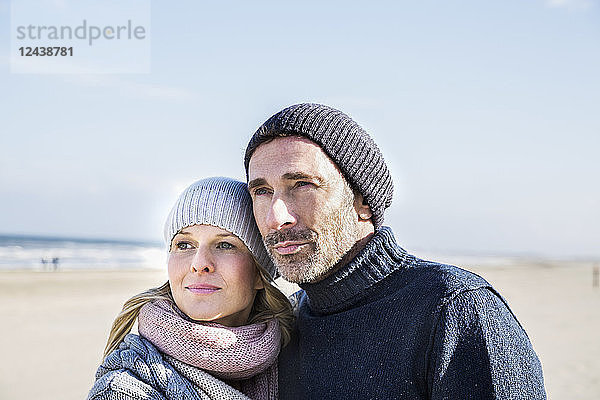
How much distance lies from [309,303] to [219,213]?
561 mm

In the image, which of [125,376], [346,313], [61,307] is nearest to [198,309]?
[125,376]

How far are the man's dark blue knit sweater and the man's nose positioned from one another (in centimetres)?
29

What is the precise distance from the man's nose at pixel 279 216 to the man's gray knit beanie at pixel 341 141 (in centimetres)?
28

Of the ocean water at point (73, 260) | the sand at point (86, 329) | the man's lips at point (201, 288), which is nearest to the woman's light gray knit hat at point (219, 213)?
the man's lips at point (201, 288)

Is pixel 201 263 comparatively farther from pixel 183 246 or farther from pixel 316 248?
pixel 316 248

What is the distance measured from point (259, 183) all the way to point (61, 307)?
43.5ft

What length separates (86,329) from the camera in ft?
40.7

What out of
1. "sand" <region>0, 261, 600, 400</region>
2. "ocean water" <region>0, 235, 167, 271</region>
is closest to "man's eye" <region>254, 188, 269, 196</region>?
"sand" <region>0, 261, 600, 400</region>

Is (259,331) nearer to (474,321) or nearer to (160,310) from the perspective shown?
(160,310)

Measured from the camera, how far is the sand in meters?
9.15

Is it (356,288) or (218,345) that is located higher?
(356,288)

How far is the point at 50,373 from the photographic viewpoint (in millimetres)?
9438

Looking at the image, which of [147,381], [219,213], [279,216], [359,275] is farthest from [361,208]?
[147,381]

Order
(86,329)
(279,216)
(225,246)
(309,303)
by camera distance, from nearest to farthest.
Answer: (279,216) → (225,246) → (309,303) → (86,329)
